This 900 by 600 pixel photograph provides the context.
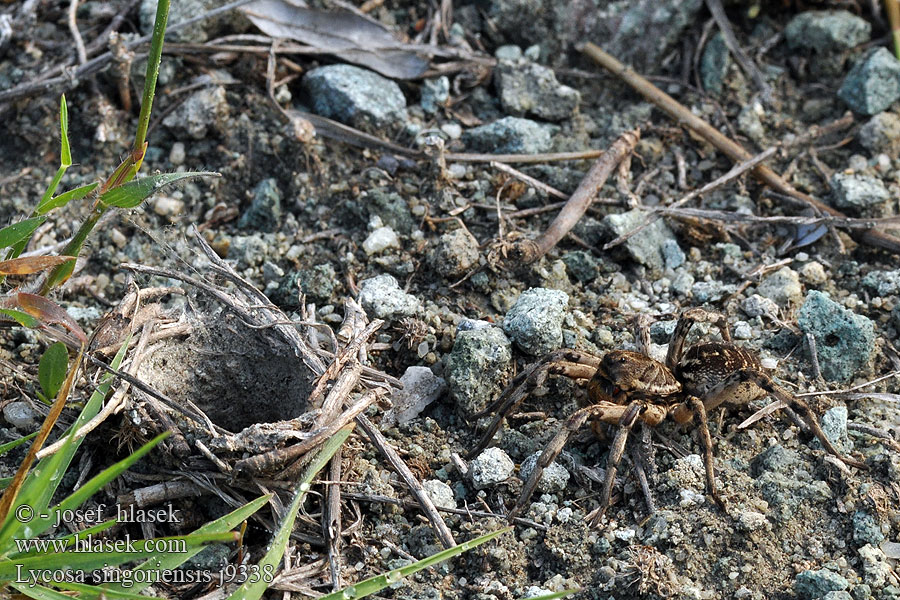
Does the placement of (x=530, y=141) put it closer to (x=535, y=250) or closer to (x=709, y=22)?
(x=535, y=250)

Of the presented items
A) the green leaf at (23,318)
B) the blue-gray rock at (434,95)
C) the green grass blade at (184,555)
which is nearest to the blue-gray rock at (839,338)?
the blue-gray rock at (434,95)

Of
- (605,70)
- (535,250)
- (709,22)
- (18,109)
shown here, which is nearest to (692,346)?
(535,250)

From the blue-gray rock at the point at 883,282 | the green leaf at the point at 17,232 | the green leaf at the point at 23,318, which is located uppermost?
the green leaf at the point at 17,232

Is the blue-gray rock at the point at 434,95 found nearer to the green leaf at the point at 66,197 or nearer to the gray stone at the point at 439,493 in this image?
the green leaf at the point at 66,197

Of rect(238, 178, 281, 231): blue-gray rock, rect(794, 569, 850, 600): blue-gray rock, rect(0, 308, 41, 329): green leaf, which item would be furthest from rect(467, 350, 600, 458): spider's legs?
rect(0, 308, 41, 329): green leaf

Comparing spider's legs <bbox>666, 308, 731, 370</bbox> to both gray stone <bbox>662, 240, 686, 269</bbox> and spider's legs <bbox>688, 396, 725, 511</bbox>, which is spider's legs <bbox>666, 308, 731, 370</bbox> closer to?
spider's legs <bbox>688, 396, 725, 511</bbox>

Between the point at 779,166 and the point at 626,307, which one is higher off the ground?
the point at 779,166

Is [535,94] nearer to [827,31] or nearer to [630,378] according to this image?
[827,31]
